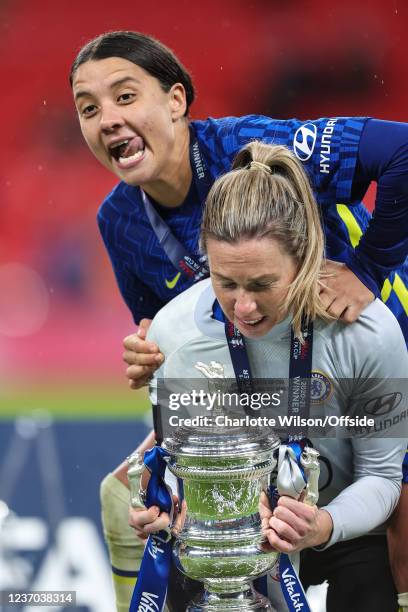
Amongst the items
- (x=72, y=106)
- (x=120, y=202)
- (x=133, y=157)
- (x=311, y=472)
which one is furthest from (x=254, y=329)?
(x=72, y=106)

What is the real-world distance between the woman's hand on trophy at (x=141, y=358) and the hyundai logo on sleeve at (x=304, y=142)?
0.47 meters

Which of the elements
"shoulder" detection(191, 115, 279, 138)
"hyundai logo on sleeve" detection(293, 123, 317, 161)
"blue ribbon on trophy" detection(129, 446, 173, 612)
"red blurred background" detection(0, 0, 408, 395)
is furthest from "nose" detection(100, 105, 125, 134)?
"red blurred background" detection(0, 0, 408, 395)

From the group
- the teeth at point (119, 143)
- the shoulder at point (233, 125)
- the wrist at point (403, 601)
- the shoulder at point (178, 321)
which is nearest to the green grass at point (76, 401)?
the shoulder at point (233, 125)

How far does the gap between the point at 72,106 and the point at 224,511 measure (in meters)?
2.83

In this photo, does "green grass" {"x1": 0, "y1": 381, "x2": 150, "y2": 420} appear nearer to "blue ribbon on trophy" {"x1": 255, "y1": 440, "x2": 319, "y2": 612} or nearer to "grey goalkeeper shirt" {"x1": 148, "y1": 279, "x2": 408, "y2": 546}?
"grey goalkeeper shirt" {"x1": 148, "y1": 279, "x2": 408, "y2": 546}

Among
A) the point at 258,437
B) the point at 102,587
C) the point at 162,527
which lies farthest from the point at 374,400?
the point at 102,587

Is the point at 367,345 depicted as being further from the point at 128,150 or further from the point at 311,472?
the point at 128,150

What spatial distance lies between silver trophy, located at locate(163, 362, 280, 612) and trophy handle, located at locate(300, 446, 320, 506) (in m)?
0.05

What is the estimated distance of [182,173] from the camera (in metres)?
2.30

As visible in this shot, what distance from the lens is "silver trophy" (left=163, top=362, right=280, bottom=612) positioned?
1557 mm

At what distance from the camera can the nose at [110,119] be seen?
211 centimetres

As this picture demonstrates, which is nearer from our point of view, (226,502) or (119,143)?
(226,502)

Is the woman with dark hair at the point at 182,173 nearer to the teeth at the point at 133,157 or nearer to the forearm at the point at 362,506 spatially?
the teeth at the point at 133,157

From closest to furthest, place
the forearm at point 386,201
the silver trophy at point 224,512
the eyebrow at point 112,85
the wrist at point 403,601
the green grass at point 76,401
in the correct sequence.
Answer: the silver trophy at point 224,512 → the wrist at point 403,601 → the forearm at point 386,201 → the eyebrow at point 112,85 → the green grass at point 76,401
